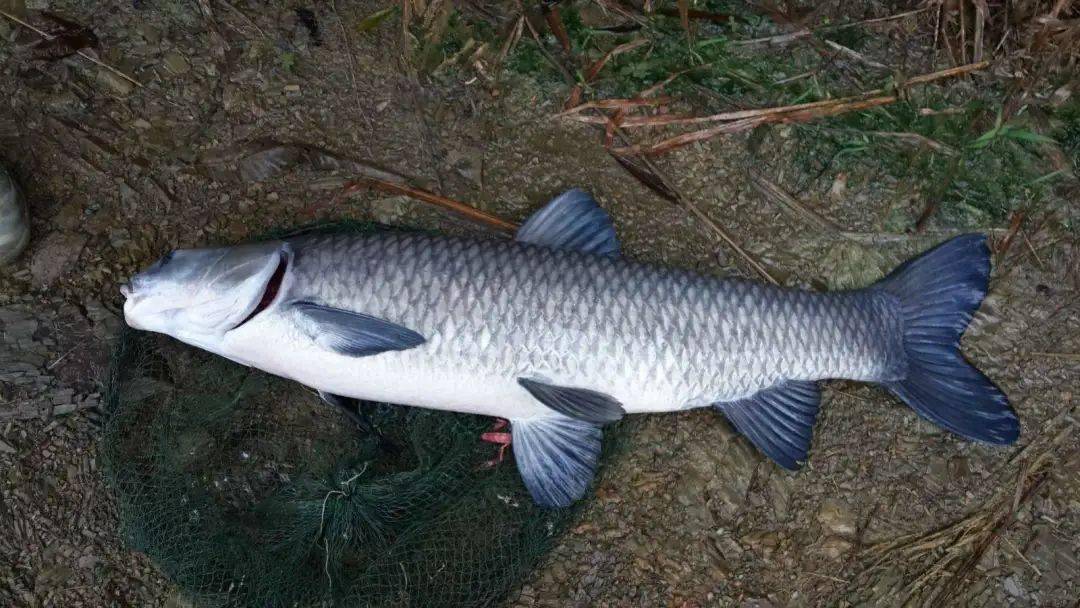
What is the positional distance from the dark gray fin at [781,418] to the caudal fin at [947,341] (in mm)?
291

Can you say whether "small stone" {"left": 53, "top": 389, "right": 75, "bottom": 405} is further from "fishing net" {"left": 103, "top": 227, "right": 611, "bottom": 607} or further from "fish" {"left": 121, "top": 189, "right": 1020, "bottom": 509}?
"fish" {"left": 121, "top": 189, "right": 1020, "bottom": 509}

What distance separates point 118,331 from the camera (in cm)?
232

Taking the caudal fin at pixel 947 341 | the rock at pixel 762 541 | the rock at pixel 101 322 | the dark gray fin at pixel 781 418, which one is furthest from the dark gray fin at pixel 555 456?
the rock at pixel 101 322

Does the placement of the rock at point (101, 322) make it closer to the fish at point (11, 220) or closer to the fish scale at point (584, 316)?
the fish at point (11, 220)

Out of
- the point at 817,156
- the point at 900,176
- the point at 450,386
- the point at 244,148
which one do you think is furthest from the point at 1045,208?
the point at 244,148

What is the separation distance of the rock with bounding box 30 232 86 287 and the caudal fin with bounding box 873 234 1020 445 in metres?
2.59

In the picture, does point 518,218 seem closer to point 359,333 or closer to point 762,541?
point 359,333

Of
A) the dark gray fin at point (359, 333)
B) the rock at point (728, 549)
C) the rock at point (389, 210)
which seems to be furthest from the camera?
the rock at point (389, 210)

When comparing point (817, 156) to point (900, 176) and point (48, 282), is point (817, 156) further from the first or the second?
point (48, 282)

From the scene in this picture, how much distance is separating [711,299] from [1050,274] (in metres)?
1.45

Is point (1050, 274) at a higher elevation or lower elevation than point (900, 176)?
lower

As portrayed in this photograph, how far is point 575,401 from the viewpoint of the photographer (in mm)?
2104

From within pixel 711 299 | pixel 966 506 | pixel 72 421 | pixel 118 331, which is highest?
pixel 711 299

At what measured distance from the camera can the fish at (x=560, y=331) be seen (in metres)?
2.05
